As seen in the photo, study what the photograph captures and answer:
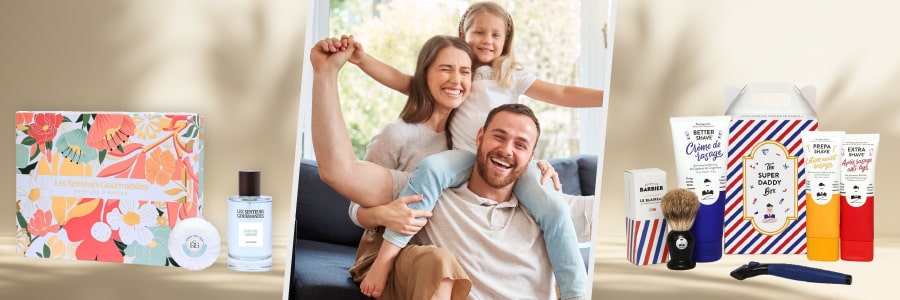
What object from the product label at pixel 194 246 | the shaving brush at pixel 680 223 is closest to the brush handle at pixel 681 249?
the shaving brush at pixel 680 223

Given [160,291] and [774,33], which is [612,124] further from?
[160,291]

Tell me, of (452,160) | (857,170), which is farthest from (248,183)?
(857,170)

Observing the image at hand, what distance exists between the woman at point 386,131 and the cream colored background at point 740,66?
392 mm

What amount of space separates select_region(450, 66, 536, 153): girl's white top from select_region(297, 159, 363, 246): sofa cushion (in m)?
0.24

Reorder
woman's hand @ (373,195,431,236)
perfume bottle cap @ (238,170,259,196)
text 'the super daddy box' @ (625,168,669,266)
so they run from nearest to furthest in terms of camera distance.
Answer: woman's hand @ (373,195,431,236)
text 'the super daddy box' @ (625,168,669,266)
perfume bottle cap @ (238,170,259,196)

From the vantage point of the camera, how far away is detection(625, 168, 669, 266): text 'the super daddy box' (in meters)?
1.63

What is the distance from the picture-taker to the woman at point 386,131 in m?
1.56

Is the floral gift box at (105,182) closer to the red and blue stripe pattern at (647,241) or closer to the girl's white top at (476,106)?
the girl's white top at (476,106)

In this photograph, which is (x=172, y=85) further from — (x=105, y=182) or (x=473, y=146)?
(x=473, y=146)

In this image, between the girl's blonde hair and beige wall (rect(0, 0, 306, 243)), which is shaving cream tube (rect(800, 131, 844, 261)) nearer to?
the girl's blonde hair

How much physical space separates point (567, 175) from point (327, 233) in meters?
0.46

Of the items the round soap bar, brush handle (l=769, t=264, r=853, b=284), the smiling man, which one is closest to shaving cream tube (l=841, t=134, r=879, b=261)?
brush handle (l=769, t=264, r=853, b=284)

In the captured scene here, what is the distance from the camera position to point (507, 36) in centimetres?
158

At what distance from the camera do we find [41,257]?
1935 mm
